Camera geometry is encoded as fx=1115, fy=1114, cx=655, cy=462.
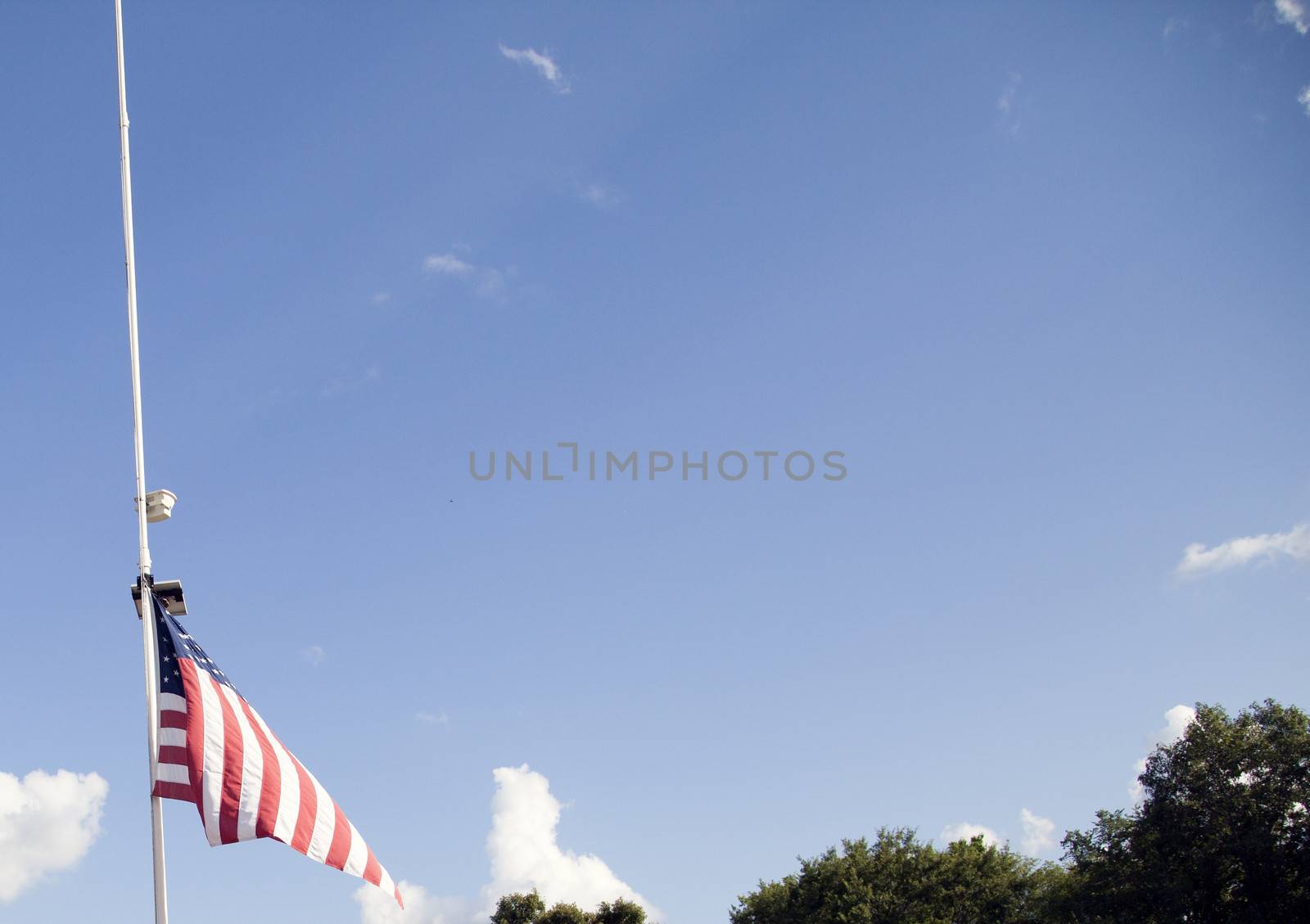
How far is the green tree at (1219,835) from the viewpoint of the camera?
4759 centimetres

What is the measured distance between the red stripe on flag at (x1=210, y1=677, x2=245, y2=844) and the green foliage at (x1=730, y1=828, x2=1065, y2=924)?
2079 inches

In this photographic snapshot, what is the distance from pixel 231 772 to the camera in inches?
525

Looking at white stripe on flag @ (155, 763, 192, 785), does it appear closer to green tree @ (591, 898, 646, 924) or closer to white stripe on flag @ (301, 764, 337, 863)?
white stripe on flag @ (301, 764, 337, 863)

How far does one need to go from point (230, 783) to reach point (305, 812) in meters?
1.12

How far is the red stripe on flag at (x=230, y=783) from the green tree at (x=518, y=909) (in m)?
65.8

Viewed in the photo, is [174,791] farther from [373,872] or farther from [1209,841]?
[1209,841]

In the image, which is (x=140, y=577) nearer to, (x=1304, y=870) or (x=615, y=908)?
(x=1304, y=870)

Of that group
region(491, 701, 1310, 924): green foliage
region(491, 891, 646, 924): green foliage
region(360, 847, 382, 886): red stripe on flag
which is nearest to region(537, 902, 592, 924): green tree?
region(491, 891, 646, 924): green foliage

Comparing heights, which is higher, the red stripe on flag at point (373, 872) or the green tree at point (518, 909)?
the green tree at point (518, 909)

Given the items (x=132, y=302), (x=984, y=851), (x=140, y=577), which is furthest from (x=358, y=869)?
(x=984, y=851)

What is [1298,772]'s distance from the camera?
48.8m

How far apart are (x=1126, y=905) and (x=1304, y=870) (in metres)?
7.37

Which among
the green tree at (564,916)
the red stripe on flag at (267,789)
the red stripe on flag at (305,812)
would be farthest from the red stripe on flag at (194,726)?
the green tree at (564,916)

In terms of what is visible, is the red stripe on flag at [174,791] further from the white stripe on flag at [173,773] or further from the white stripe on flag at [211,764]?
the white stripe on flag at [211,764]
